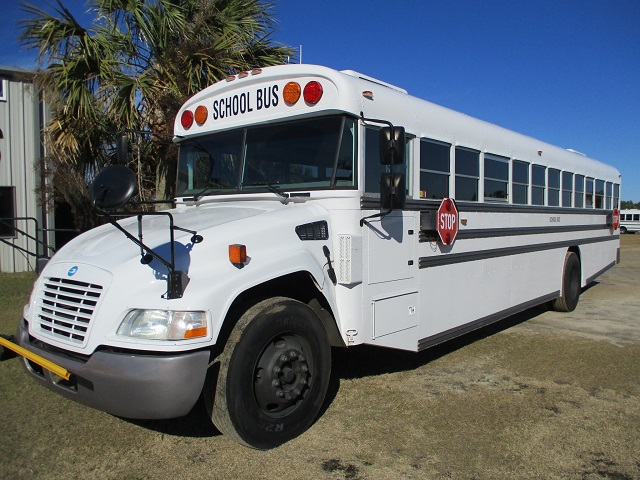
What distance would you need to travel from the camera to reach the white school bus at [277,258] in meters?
2.99

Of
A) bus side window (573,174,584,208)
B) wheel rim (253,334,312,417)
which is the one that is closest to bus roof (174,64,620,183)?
wheel rim (253,334,312,417)

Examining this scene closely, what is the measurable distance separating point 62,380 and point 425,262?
2.99 meters

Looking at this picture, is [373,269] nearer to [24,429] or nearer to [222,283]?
[222,283]

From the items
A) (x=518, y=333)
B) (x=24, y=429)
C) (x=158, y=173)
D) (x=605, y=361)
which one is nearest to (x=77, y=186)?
(x=158, y=173)

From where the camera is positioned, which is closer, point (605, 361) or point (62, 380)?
point (62, 380)

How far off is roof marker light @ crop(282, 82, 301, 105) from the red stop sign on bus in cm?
165

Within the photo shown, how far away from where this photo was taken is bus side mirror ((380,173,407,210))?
3.91 metres

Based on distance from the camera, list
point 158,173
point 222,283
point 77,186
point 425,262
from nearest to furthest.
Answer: point 222,283 → point 425,262 → point 158,173 → point 77,186

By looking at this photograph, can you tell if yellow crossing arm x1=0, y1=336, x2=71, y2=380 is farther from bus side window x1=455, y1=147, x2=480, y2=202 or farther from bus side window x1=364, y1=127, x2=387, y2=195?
bus side window x1=455, y1=147, x2=480, y2=202

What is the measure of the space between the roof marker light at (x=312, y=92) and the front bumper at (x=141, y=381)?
205 cm

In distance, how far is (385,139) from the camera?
151 inches

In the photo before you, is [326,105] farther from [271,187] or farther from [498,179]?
[498,179]

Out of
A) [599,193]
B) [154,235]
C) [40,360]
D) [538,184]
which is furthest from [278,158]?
[599,193]

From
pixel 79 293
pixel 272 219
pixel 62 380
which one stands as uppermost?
pixel 272 219
